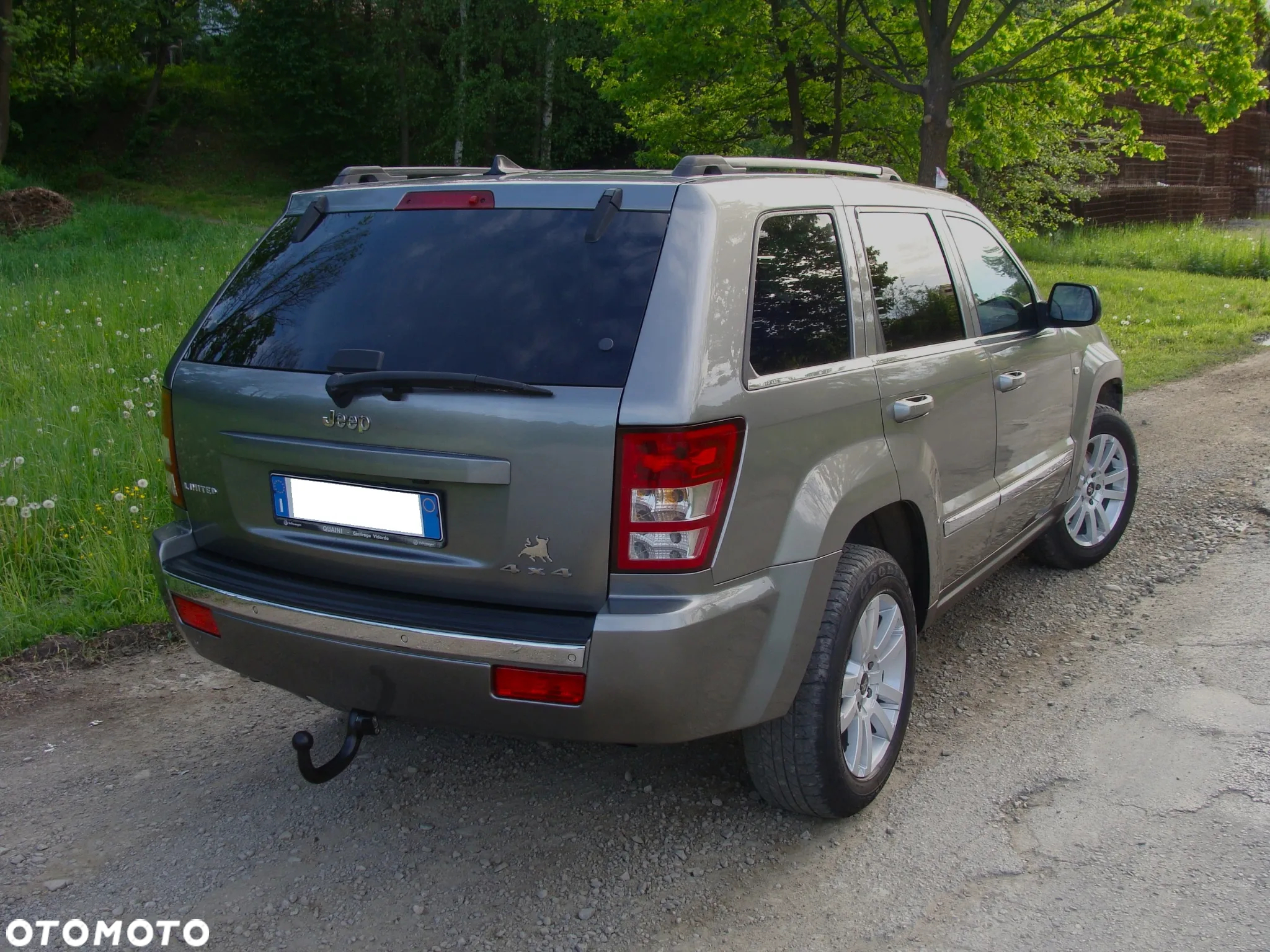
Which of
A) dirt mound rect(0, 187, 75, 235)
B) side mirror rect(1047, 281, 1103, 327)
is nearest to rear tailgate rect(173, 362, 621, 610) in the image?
side mirror rect(1047, 281, 1103, 327)

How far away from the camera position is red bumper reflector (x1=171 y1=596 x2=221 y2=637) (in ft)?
9.75

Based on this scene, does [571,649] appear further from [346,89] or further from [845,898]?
[346,89]

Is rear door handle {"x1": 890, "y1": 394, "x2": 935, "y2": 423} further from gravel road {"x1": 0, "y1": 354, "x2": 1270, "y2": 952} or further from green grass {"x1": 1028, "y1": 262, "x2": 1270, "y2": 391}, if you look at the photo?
green grass {"x1": 1028, "y1": 262, "x2": 1270, "y2": 391}

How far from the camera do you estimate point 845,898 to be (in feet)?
9.26

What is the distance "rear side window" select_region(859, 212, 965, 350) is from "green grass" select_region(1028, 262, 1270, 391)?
21.8 ft

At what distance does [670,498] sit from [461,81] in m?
30.7

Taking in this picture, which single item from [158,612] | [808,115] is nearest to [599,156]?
[808,115]

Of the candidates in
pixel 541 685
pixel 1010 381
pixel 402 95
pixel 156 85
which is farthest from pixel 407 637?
pixel 156 85

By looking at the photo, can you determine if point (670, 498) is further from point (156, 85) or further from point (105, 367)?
point (156, 85)

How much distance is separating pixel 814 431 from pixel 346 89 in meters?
32.4

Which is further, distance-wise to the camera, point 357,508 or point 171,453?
point 171,453

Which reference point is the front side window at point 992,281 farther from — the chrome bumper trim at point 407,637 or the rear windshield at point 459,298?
the chrome bumper trim at point 407,637

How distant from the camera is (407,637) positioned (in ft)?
8.54

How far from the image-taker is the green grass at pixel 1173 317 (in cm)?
1059
